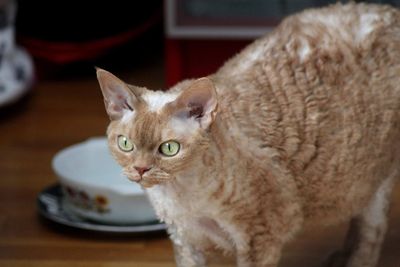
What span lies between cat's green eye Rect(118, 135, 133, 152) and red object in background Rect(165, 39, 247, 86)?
1493 millimetres

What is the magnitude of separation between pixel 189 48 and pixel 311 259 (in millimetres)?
1095

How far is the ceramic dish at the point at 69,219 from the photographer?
2006 mm

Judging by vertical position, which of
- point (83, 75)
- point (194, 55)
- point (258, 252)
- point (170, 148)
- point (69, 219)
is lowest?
point (258, 252)

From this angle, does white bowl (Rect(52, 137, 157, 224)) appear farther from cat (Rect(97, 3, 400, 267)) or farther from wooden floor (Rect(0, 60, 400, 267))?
cat (Rect(97, 3, 400, 267))

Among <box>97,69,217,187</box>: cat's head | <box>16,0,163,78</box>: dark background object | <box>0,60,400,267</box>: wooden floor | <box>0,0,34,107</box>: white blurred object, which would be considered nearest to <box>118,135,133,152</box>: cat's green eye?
<box>97,69,217,187</box>: cat's head

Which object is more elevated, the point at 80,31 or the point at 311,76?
the point at 80,31

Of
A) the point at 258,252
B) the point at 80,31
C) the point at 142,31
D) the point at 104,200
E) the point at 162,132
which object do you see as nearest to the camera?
the point at 162,132

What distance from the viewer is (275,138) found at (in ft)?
4.88

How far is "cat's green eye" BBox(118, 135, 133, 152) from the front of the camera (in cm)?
131

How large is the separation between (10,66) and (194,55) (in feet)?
1.81

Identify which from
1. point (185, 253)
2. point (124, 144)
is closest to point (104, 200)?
point (185, 253)

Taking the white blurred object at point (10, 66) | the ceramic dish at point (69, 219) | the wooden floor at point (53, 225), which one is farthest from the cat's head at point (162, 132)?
the white blurred object at point (10, 66)

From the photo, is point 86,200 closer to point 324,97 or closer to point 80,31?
point 324,97

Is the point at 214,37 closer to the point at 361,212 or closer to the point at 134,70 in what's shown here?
the point at 134,70
